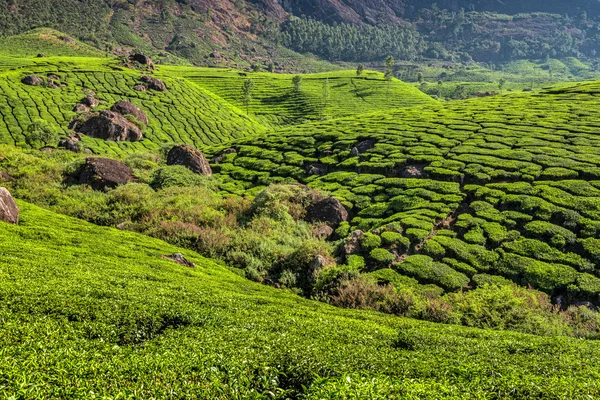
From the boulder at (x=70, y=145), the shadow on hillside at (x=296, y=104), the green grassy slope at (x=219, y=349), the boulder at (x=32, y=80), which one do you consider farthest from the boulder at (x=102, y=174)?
the shadow on hillside at (x=296, y=104)

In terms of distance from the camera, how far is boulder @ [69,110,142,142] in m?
85.9

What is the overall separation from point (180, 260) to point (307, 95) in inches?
5440

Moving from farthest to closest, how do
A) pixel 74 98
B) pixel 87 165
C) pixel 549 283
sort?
pixel 74 98 → pixel 87 165 → pixel 549 283

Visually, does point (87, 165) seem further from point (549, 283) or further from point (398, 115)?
point (398, 115)

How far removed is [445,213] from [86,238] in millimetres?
34935

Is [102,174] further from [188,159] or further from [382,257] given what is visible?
[382,257]

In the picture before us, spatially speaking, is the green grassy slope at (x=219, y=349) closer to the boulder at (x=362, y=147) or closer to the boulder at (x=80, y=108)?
the boulder at (x=362, y=147)

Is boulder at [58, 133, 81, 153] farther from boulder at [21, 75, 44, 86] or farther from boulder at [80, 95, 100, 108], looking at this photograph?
boulder at [21, 75, 44, 86]

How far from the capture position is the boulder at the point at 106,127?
85912 mm

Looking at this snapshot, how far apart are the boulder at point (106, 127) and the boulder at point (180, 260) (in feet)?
232

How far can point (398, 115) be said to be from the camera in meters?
82.7

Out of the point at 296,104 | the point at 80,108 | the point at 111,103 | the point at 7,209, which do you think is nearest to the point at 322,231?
the point at 7,209

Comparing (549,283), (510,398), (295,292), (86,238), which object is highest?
(510,398)

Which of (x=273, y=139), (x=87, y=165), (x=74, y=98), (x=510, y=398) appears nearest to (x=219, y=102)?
(x=74, y=98)
